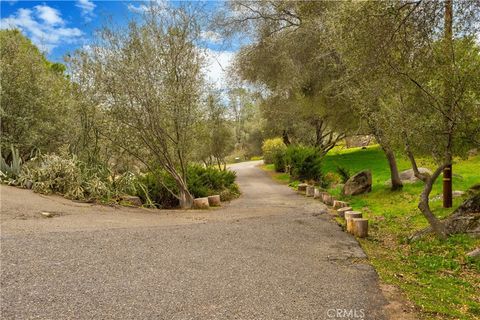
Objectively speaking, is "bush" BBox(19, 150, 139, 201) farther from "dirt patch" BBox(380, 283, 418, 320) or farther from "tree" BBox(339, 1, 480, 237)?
"dirt patch" BBox(380, 283, 418, 320)

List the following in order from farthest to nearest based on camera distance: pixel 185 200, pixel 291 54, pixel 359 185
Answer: pixel 359 185, pixel 291 54, pixel 185 200

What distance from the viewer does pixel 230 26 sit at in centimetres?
1728

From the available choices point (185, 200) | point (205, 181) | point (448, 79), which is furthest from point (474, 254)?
point (205, 181)

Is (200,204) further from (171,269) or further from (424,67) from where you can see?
(424,67)

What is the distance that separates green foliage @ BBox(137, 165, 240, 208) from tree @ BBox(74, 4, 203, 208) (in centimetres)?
166

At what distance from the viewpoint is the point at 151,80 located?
10539mm

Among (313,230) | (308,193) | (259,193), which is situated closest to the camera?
(313,230)

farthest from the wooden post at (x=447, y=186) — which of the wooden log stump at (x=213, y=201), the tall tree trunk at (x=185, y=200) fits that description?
the tall tree trunk at (x=185, y=200)

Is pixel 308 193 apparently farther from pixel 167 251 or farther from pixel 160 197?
pixel 167 251

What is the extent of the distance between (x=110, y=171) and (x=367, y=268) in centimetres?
846

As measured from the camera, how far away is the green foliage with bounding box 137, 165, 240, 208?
1296 cm

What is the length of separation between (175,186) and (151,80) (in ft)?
13.9

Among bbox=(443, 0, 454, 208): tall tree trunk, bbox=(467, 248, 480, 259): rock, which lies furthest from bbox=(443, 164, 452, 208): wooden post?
bbox=(467, 248, 480, 259): rock

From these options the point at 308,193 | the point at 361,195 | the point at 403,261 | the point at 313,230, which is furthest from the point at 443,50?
the point at 308,193
